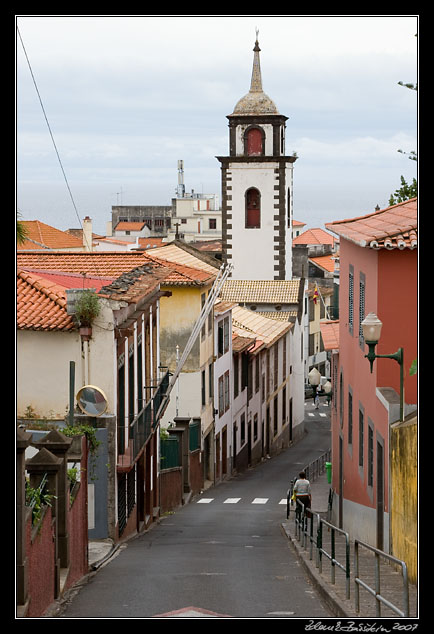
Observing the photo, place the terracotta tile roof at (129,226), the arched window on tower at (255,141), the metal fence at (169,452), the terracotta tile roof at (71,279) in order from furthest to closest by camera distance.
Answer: the terracotta tile roof at (129,226) < the arched window on tower at (255,141) < the metal fence at (169,452) < the terracotta tile roof at (71,279)

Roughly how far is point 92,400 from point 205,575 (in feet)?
17.9

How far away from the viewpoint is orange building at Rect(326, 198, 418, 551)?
20.2 m

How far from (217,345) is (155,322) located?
15697 millimetres

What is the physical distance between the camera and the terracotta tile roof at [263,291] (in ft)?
221

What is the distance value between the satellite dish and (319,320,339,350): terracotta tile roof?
10137 mm

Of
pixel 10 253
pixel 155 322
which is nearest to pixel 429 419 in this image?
pixel 10 253

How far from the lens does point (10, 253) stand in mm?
12250

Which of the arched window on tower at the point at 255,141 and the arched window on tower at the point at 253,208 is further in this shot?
the arched window on tower at the point at 255,141

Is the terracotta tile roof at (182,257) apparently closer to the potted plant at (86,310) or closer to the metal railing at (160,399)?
the metal railing at (160,399)

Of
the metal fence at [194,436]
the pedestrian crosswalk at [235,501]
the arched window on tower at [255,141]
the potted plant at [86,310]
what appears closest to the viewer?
the potted plant at [86,310]

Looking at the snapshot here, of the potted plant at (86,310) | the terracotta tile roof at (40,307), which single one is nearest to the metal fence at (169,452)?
the terracotta tile roof at (40,307)

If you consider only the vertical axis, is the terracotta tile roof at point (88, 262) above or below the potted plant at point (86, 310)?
above

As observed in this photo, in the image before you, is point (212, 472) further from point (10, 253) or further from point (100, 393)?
point (10, 253)

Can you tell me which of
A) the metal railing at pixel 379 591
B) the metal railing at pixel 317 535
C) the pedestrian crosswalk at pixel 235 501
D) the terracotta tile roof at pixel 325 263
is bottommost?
the pedestrian crosswalk at pixel 235 501
